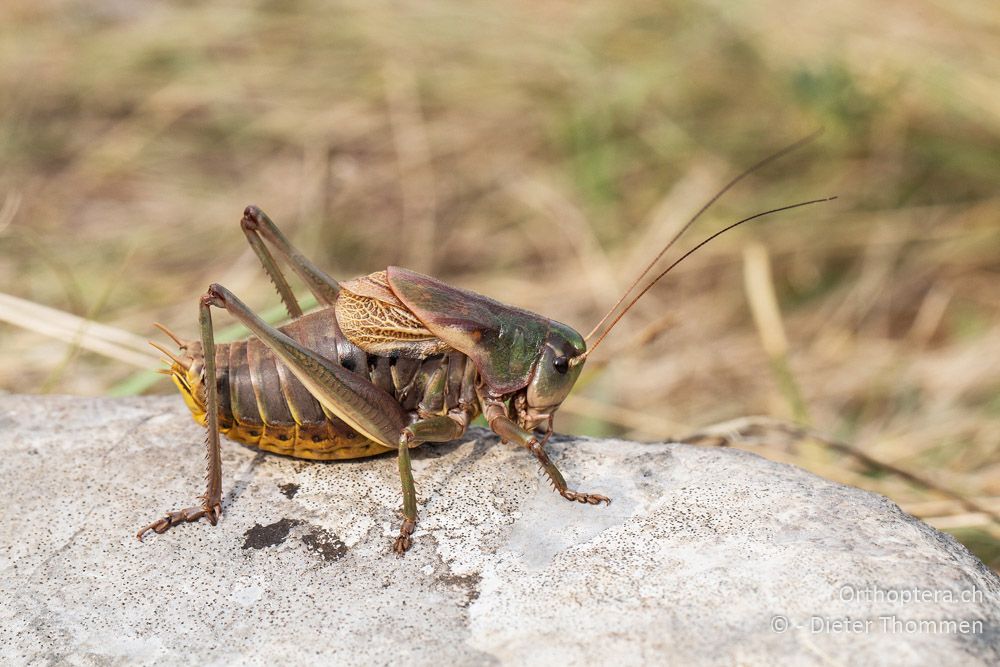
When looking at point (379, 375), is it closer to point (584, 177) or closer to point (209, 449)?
point (209, 449)

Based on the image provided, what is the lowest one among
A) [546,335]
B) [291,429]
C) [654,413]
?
[654,413]

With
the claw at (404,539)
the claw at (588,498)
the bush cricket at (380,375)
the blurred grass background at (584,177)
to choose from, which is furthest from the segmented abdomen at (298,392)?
the blurred grass background at (584,177)

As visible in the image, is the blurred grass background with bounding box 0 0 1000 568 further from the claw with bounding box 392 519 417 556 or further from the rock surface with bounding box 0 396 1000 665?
the claw with bounding box 392 519 417 556

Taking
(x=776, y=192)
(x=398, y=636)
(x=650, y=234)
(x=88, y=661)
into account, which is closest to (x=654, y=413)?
(x=650, y=234)

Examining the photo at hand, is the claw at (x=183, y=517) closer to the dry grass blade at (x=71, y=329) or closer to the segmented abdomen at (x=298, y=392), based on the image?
the segmented abdomen at (x=298, y=392)

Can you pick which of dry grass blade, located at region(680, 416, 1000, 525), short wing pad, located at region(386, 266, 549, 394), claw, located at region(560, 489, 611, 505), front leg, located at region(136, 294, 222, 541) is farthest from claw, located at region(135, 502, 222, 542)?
dry grass blade, located at region(680, 416, 1000, 525)

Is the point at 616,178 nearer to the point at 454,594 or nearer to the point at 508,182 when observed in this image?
the point at 508,182

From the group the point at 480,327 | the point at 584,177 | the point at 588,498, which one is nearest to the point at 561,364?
the point at 480,327
